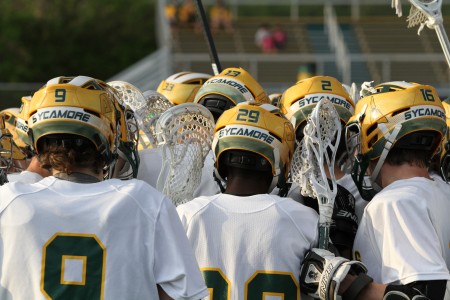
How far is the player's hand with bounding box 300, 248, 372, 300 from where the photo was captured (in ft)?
15.6

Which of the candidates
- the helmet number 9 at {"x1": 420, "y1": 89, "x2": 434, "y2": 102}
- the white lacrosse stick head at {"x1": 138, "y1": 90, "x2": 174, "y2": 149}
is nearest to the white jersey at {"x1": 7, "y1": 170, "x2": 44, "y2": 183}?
the white lacrosse stick head at {"x1": 138, "y1": 90, "x2": 174, "y2": 149}

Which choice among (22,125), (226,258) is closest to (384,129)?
(226,258)

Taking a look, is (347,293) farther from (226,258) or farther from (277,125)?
(277,125)

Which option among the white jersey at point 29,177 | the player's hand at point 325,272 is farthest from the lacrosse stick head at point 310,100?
the white jersey at point 29,177

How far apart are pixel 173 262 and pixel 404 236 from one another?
1.06 meters

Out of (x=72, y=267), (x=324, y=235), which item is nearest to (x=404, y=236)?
(x=324, y=235)

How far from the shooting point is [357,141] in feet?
17.8

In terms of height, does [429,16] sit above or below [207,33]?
below

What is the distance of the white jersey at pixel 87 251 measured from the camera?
4.42m

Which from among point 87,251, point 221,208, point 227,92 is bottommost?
point 87,251

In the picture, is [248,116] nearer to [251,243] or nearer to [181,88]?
[251,243]

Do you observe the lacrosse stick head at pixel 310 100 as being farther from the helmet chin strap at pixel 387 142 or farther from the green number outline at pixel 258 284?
the green number outline at pixel 258 284

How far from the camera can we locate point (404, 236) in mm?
4941

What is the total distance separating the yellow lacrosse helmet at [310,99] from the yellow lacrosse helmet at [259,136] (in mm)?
720
